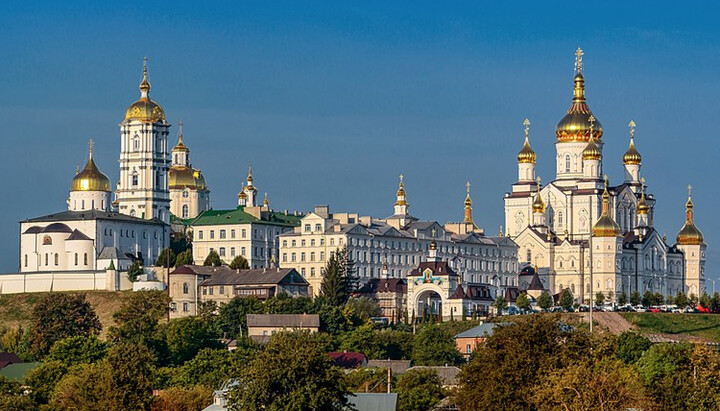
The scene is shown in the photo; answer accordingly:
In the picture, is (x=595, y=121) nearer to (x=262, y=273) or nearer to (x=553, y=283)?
(x=553, y=283)

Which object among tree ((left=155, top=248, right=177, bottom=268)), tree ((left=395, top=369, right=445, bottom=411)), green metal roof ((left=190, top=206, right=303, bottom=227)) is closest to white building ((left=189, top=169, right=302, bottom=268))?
green metal roof ((left=190, top=206, right=303, bottom=227))

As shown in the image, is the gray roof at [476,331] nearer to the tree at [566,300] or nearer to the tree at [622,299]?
the tree at [566,300]

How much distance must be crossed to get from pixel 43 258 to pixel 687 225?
48.2 metres

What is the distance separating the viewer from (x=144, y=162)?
144750 mm

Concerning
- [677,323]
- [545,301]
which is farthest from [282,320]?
[677,323]

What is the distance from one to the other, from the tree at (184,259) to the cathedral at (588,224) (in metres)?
23.9

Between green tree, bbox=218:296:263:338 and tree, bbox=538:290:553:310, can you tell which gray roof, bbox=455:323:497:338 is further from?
tree, bbox=538:290:553:310

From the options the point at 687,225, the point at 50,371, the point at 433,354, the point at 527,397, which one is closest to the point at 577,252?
the point at 687,225

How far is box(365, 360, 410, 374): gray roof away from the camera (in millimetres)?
100812

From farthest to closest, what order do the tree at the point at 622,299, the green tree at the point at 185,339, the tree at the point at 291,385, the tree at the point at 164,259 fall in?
the tree at the point at 164,259, the tree at the point at 622,299, the green tree at the point at 185,339, the tree at the point at 291,385

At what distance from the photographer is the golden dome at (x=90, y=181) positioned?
138375mm

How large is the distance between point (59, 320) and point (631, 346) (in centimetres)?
3482

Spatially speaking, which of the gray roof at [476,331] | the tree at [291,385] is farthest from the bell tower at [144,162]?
the tree at [291,385]

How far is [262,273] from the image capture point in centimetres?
12862
